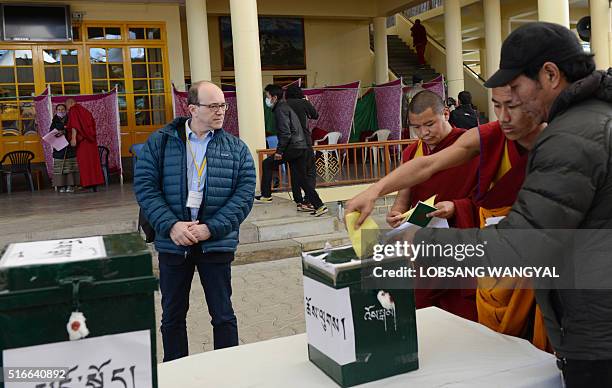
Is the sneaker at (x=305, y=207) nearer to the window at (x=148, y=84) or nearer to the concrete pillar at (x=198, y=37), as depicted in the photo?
the concrete pillar at (x=198, y=37)

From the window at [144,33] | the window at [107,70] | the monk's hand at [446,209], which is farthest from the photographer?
the window at [144,33]

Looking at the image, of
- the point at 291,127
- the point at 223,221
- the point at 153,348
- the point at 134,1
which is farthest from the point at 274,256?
the point at 134,1

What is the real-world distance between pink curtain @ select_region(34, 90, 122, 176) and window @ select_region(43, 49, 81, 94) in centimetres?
133

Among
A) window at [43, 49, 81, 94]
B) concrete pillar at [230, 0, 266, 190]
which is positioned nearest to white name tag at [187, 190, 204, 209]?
concrete pillar at [230, 0, 266, 190]

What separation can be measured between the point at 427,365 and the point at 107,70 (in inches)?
476

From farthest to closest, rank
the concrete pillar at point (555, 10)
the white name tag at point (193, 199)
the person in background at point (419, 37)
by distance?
1. the person in background at point (419, 37)
2. the concrete pillar at point (555, 10)
3. the white name tag at point (193, 199)

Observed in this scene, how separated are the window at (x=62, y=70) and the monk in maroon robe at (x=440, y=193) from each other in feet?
35.0

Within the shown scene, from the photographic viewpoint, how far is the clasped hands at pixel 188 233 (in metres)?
2.71

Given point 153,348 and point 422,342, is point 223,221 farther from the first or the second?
point 153,348

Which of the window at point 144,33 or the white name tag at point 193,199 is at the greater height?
the window at point 144,33

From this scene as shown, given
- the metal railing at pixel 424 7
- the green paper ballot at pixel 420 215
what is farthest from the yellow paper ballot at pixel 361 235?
the metal railing at pixel 424 7

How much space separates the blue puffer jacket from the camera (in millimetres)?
2791
